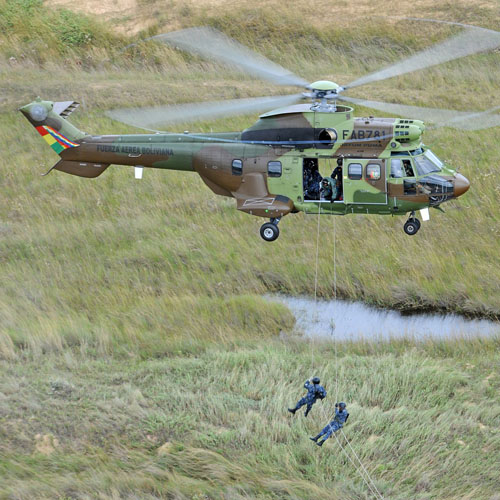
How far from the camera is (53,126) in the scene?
809 inches

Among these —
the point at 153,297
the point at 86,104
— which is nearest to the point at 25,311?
the point at 153,297

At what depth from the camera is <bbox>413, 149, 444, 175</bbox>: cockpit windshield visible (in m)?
18.2

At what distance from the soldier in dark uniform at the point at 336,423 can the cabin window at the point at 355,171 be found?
16.2 ft

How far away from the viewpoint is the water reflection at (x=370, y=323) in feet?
68.3

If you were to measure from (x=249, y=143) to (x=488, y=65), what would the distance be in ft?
54.4

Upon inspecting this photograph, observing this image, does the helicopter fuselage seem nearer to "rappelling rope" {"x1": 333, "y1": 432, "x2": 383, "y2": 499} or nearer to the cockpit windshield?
the cockpit windshield

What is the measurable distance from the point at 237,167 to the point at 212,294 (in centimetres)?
446

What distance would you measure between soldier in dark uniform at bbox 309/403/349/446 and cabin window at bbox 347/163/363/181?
4.94 m

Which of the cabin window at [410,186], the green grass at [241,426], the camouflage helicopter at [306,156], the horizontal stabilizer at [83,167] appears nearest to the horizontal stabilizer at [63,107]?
the horizontal stabilizer at [83,167]

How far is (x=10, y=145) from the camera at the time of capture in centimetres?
2914

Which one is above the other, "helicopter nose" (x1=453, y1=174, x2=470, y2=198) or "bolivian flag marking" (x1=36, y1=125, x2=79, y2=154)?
"bolivian flag marking" (x1=36, y1=125, x2=79, y2=154)

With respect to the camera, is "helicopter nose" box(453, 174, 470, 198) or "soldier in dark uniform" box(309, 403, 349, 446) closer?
"soldier in dark uniform" box(309, 403, 349, 446)

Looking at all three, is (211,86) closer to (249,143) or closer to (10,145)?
(10,145)

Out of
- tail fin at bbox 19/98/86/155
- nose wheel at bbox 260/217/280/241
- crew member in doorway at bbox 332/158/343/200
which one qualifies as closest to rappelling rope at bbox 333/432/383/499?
nose wheel at bbox 260/217/280/241
